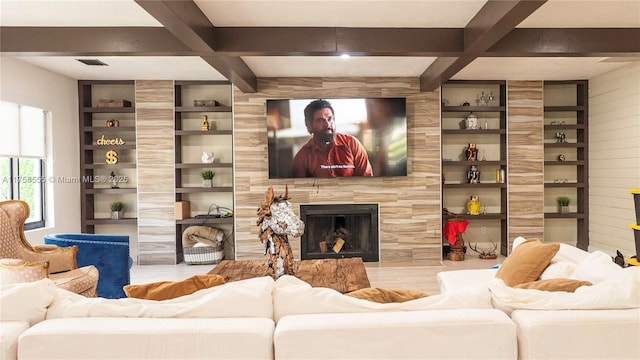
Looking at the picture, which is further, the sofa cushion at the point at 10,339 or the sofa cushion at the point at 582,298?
the sofa cushion at the point at 582,298

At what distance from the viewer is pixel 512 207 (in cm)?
602

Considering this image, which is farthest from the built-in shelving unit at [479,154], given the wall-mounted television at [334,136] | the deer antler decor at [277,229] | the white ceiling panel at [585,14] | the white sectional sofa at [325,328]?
the white sectional sofa at [325,328]

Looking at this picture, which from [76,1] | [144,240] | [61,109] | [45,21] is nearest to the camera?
[76,1]

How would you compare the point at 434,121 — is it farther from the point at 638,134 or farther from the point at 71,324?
the point at 71,324

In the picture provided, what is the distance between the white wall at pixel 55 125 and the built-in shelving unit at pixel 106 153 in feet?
0.37

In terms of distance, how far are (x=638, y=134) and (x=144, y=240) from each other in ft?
21.5

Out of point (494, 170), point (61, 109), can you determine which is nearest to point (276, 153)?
point (61, 109)

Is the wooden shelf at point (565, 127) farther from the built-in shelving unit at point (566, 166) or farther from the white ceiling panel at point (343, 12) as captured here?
the white ceiling panel at point (343, 12)

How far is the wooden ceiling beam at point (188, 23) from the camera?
2.74 m

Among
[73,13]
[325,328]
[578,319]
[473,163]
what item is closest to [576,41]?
[473,163]

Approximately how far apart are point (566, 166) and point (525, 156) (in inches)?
35.1

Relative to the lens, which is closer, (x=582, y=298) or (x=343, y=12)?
(x=582, y=298)

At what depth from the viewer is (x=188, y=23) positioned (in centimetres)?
306

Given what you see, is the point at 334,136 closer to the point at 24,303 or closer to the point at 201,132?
the point at 201,132
